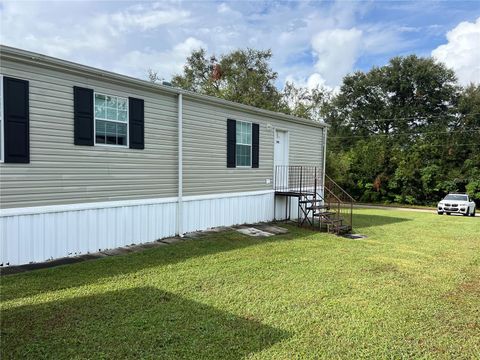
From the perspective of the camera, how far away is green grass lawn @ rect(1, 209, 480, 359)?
3.27 m

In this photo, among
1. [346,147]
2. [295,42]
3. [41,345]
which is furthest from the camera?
[346,147]

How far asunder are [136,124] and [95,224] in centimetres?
221

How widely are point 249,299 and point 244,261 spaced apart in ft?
6.12

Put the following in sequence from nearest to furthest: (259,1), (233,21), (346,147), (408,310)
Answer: (408,310) → (259,1) → (233,21) → (346,147)

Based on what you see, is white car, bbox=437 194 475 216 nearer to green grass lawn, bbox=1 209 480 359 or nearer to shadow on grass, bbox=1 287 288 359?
green grass lawn, bbox=1 209 480 359

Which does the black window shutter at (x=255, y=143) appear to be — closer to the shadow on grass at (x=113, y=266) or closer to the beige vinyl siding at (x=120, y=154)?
the beige vinyl siding at (x=120, y=154)

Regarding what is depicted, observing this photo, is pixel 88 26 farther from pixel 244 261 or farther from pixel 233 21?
pixel 244 261

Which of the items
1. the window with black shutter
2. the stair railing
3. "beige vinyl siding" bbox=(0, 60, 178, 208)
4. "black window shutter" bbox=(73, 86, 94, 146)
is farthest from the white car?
"black window shutter" bbox=(73, 86, 94, 146)

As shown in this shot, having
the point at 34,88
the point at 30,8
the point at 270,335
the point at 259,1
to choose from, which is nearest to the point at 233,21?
the point at 259,1

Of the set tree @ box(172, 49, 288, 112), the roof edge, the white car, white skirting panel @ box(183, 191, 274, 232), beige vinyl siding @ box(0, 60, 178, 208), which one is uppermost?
tree @ box(172, 49, 288, 112)

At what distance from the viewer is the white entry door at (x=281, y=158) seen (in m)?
11.5

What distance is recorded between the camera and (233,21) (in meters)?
12.1

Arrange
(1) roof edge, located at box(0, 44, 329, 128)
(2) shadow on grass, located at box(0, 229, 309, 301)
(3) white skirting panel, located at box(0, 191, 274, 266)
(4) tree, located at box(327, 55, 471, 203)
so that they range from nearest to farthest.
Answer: (2) shadow on grass, located at box(0, 229, 309, 301), (1) roof edge, located at box(0, 44, 329, 128), (3) white skirting panel, located at box(0, 191, 274, 266), (4) tree, located at box(327, 55, 471, 203)

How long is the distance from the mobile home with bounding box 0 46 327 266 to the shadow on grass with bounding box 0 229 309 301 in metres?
0.75
